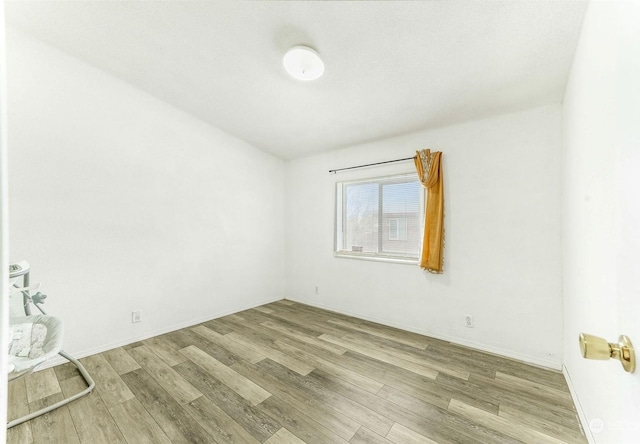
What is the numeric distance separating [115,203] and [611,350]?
11.2 ft

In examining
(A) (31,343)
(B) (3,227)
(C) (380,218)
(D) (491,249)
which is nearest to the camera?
(B) (3,227)

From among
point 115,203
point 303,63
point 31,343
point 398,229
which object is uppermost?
point 303,63

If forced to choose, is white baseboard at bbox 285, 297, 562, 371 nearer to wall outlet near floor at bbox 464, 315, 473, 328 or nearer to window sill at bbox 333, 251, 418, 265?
wall outlet near floor at bbox 464, 315, 473, 328

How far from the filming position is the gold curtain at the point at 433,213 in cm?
264

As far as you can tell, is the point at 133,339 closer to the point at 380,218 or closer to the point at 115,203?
A: the point at 115,203

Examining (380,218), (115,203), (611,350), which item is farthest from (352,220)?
(611,350)

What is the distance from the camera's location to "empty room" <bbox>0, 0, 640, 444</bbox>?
1.47 metres

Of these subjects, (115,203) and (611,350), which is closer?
(611,350)

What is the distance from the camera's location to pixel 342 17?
1673mm

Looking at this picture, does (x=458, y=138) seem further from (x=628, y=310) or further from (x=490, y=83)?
(x=628, y=310)

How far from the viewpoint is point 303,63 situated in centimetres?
205

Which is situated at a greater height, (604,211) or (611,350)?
(604,211)

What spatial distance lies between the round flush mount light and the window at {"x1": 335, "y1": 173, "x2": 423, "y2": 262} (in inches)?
62.2

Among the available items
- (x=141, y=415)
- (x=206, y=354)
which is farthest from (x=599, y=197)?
(x=206, y=354)
